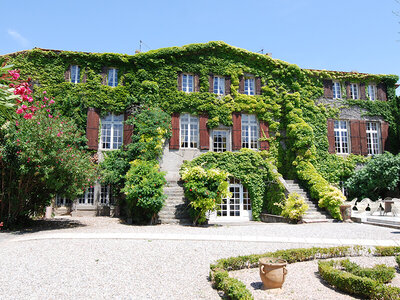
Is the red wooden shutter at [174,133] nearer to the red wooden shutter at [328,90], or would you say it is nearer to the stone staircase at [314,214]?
the stone staircase at [314,214]

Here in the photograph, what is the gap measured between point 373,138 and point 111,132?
16.5 m

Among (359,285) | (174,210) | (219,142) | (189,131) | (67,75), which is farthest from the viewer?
(219,142)

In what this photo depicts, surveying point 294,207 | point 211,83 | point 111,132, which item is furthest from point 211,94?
point 294,207

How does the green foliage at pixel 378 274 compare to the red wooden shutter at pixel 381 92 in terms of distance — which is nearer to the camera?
the green foliage at pixel 378 274

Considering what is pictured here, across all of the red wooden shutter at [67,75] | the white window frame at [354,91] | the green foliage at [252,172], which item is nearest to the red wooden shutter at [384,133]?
the white window frame at [354,91]

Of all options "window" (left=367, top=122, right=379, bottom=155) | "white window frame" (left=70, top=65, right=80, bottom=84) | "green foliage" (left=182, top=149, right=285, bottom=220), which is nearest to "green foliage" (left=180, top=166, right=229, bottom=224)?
"green foliage" (left=182, top=149, right=285, bottom=220)

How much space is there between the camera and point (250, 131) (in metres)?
18.3

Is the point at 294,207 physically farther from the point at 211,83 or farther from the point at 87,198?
the point at 87,198

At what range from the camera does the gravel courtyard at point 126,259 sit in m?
5.29

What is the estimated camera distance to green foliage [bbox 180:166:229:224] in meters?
12.4

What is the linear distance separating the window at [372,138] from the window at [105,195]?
16.2 meters

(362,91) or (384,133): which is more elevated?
(362,91)

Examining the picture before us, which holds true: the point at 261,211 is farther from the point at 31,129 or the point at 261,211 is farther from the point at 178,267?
the point at 31,129

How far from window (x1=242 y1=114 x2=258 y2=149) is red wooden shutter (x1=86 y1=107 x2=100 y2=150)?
8.22m
